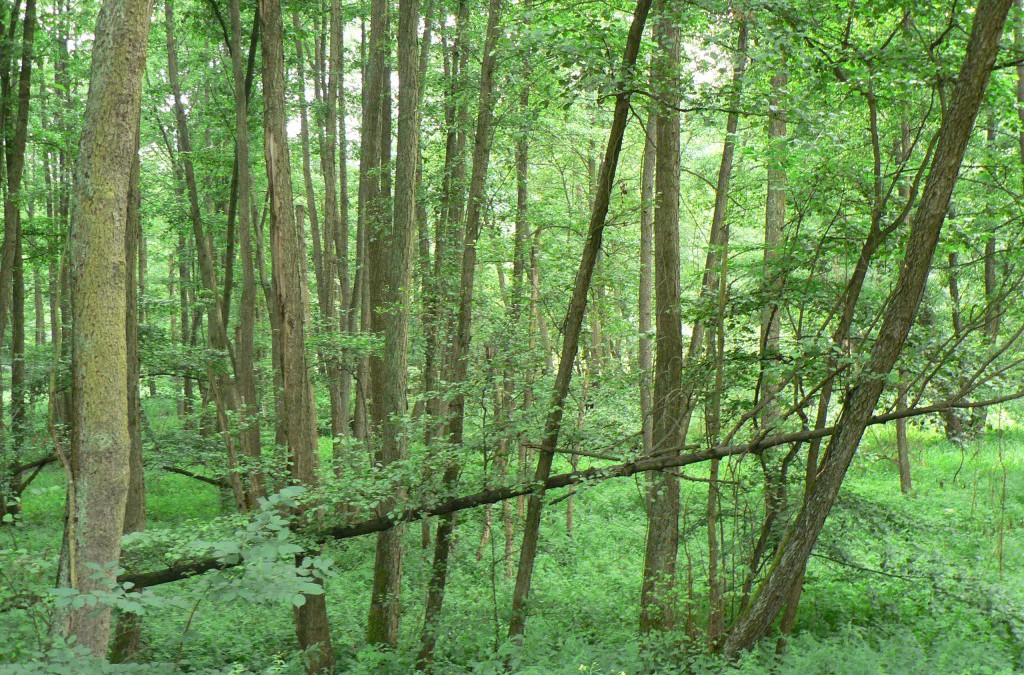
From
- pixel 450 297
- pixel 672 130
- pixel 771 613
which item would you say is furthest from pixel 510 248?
Result: pixel 771 613

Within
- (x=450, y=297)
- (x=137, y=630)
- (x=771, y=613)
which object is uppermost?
(x=450, y=297)

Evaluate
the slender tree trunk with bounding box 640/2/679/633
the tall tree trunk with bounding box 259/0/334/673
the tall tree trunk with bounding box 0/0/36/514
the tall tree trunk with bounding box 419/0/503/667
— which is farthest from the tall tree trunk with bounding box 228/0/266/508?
the slender tree trunk with bounding box 640/2/679/633

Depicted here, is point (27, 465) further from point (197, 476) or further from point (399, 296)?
point (399, 296)

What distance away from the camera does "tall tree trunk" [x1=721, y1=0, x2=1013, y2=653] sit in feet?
16.7

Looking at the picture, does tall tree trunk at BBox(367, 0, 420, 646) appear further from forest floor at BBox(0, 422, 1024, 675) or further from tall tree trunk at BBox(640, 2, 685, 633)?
tall tree trunk at BBox(640, 2, 685, 633)

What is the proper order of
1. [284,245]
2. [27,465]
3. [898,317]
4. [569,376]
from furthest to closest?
1. [27,465]
2. [284,245]
3. [569,376]
4. [898,317]

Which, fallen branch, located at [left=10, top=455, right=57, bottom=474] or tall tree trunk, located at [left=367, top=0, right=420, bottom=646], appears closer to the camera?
tall tree trunk, located at [left=367, top=0, right=420, bottom=646]

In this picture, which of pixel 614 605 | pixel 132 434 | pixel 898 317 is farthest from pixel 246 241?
pixel 898 317

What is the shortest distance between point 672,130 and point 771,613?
15.2ft

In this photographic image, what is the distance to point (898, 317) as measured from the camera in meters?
5.43

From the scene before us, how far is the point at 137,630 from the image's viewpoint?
7.89 meters

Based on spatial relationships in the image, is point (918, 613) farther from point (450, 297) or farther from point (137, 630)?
point (137, 630)

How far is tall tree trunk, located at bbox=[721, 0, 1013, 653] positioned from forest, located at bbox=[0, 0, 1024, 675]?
2 cm

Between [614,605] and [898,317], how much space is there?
19.9 feet
